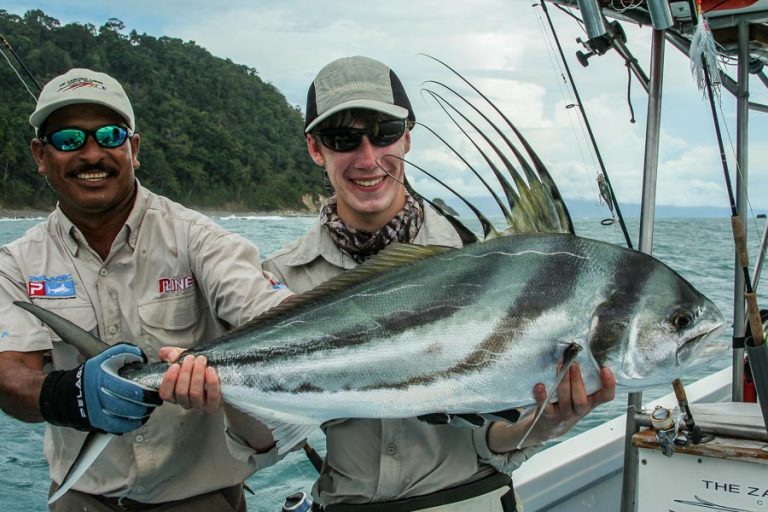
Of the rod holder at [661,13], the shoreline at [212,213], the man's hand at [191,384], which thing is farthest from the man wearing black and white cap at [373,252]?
the shoreline at [212,213]

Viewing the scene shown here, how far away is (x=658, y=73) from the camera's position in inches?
116

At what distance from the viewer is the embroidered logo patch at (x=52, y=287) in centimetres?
256

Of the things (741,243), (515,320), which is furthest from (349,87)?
(741,243)

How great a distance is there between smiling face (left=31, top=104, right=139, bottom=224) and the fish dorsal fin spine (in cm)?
80

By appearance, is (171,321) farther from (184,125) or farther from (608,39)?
(184,125)

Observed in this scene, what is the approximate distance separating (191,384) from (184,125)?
1613 inches

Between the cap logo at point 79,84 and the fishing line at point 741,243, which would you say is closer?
the fishing line at point 741,243

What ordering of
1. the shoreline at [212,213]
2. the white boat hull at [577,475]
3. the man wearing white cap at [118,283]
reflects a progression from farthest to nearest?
1. the shoreline at [212,213]
2. the white boat hull at [577,475]
3. the man wearing white cap at [118,283]

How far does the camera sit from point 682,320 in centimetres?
181

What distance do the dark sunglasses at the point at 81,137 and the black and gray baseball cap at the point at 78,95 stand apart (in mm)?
74

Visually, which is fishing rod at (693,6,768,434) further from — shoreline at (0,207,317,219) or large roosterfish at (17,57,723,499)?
shoreline at (0,207,317,219)

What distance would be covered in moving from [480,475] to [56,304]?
156cm

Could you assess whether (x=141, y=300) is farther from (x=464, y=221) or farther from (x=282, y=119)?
(x=282, y=119)

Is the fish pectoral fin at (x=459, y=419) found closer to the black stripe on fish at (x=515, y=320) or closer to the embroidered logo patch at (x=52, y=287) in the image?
the black stripe on fish at (x=515, y=320)
